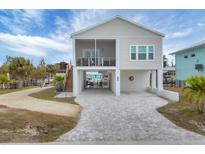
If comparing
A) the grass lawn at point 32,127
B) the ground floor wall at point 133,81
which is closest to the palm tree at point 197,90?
the grass lawn at point 32,127

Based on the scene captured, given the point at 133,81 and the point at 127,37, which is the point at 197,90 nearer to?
the point at 127,37

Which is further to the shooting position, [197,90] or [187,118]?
[197,90]

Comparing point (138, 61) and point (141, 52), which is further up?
point (141, 52)

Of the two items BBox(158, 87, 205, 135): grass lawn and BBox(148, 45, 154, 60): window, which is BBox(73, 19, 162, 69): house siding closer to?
BBox(148, 45, 154, 60): window

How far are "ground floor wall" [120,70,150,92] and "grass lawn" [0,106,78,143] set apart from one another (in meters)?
13.9

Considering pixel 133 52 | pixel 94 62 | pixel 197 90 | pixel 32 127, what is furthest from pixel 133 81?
pixel 32 127

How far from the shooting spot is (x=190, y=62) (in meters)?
23.3

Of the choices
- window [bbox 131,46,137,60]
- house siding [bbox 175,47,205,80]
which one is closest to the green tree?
window [bbox 131,46,137,60]

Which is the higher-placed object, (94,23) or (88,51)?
(94,23)

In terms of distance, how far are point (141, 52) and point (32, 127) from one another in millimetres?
12754

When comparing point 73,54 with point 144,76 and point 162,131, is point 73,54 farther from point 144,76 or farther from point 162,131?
point 162,131
